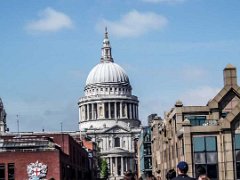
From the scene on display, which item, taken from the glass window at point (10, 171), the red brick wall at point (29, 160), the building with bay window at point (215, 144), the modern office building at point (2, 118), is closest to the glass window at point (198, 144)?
the building with bay window at point (215, 144)

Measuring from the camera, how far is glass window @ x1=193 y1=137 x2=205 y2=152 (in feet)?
153

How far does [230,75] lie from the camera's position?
49.7m

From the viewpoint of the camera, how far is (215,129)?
4659cm

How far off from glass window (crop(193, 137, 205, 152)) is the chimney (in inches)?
202

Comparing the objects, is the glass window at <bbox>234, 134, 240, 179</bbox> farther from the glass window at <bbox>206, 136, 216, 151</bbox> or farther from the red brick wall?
the red brick wall

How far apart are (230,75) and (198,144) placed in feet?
19.2

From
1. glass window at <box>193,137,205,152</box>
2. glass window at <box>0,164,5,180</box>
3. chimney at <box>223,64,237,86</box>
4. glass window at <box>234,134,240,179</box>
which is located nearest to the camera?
glass window at <box>234,134,240,179</box>

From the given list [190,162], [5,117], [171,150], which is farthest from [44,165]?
[5,117]

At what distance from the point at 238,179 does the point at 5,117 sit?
123 m

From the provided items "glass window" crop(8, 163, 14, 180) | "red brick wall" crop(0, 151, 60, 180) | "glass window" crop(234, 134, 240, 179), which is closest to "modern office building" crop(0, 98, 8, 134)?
"glass window" crop(8, 163, 14, 180)

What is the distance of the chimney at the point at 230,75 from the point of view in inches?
1937

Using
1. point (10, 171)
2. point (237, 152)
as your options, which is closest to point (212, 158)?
point (237, 152)

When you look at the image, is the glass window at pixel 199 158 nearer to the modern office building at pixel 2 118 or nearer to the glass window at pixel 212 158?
the glass window at pixel 212 158

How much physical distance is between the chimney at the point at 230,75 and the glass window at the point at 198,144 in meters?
5.12
